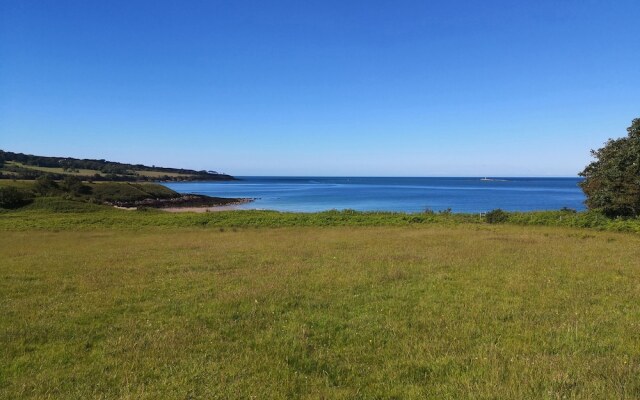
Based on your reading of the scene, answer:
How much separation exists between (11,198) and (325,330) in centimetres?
6918

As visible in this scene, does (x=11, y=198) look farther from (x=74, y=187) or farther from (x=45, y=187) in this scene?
(x=74, y=187)

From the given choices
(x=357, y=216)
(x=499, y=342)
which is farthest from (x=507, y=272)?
(x=357, y=216)

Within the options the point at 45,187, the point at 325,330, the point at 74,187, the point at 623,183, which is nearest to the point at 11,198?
the point at 45,187

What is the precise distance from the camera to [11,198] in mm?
60250

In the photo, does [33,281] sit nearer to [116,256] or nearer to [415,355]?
[116,256]

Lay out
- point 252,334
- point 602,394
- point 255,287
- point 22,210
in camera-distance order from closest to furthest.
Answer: point 602,394, point 252,334, point 255,287, point 22,210

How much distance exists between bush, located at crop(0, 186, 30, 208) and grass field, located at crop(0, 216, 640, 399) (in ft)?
176

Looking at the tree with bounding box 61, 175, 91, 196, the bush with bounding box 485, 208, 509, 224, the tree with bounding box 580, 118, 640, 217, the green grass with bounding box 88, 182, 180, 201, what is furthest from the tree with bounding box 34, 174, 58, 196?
the tree with bounding box 580, 118, 640, 217

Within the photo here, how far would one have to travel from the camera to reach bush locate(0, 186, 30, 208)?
5878 cm

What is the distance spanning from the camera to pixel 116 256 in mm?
20609

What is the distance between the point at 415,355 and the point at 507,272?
8962 millimetres

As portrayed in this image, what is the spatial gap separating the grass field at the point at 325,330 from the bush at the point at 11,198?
53584 mm

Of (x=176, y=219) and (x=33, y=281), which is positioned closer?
(x=33, y=281)

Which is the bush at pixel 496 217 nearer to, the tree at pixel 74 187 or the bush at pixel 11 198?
the bush at pixel 11 198
